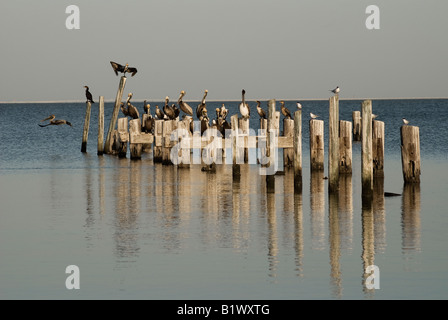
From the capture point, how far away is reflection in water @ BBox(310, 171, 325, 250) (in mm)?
16395

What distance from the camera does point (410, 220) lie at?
18.9 meters

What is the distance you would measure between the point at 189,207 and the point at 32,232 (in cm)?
410

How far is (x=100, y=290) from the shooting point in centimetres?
1310

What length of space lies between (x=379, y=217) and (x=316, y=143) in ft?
26.1

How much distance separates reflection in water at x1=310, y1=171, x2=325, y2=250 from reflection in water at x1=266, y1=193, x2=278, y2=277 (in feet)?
2.21

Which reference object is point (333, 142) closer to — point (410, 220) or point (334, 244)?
point (410, 220)

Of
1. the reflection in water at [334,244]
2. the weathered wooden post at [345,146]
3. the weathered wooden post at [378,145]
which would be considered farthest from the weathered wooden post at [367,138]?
the weathered wooden post at [345,146]

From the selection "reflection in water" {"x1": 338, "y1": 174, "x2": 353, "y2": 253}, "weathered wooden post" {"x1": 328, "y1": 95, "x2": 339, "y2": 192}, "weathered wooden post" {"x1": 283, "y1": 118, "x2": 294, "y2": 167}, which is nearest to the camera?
"reflection in water" {"x1": 338, "y1": 174, "x2": 353, "y2": 253}

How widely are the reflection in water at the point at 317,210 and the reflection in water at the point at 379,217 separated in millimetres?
950

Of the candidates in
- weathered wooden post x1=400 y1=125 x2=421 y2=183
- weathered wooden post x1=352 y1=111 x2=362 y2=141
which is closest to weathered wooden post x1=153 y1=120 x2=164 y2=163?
weathered wooden post x1=400 y1=125 x2=421 y2=183

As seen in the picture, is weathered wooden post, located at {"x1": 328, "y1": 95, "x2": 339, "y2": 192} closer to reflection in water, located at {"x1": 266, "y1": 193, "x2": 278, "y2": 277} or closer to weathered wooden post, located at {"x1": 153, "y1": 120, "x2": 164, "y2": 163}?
reflection in water, located at {"x1": 266, "y1": 193, "x2": 278, "y2": 277}

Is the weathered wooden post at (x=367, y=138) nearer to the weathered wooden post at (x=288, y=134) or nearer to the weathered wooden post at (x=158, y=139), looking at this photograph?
the weathered wooden post at (x=288, y=134)
